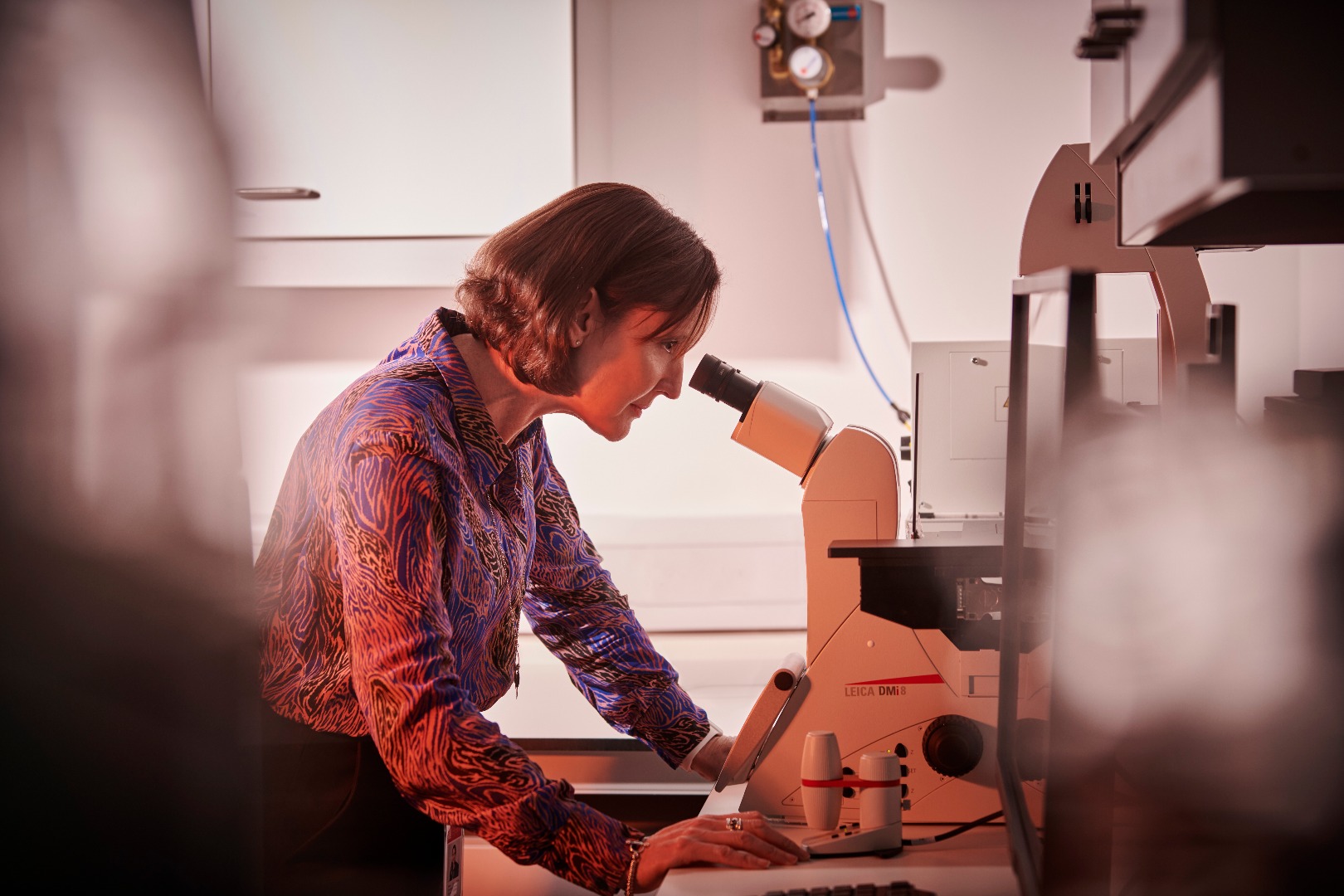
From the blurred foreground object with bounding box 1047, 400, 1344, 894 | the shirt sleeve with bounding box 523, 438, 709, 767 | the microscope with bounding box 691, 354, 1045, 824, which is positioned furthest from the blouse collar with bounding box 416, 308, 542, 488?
the blurred foreground object with bounding box 1047, 400, 1344, 894

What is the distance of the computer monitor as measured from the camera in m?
0.56

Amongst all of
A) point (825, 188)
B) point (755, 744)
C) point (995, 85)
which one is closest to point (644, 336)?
point (755, 744)

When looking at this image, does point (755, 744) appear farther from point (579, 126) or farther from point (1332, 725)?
point (579, 126)

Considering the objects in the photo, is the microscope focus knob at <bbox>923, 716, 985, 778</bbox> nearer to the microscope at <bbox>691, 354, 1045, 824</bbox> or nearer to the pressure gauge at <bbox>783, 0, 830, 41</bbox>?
the microscope at <bbox>691, 354, 1045, 824</bbox>

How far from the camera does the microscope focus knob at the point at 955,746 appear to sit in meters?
1.02

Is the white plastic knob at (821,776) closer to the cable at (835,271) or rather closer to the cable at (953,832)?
the cable at (953,832)

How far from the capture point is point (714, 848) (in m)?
0.90

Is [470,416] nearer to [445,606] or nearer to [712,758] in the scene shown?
[445,606]

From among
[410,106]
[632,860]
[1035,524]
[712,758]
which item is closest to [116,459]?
[632,860]

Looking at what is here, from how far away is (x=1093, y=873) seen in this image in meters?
0.59

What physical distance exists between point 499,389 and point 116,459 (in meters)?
0.78

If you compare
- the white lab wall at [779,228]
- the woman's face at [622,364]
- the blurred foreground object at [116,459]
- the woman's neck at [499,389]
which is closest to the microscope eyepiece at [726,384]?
the woman's face at [622,364]

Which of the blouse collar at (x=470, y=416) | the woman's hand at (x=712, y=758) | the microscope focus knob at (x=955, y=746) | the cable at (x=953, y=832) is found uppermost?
the blouse collar at (x=470, y=416)

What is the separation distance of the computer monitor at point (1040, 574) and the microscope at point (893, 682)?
2.6 inches
